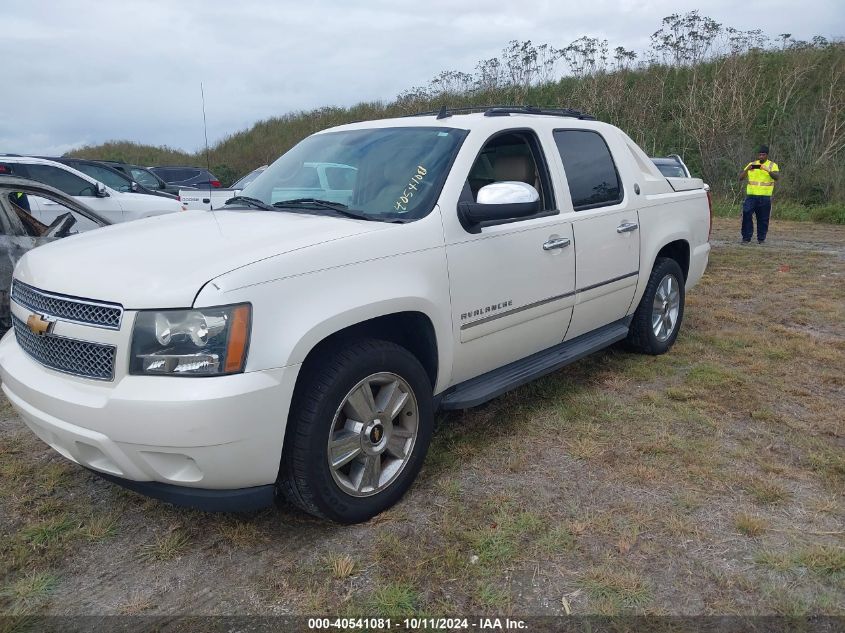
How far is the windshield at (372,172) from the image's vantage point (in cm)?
321

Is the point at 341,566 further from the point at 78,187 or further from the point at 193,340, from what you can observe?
the point at 78,187

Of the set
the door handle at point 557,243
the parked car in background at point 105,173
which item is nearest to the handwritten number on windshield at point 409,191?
the door handle at point 557,243

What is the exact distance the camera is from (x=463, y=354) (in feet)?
10.8

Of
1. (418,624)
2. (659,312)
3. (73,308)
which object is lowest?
(418,624)

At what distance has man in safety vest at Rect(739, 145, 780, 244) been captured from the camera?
12.1 meters

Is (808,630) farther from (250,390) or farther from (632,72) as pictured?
(632,72)

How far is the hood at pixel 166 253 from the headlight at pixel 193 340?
0.07 meters

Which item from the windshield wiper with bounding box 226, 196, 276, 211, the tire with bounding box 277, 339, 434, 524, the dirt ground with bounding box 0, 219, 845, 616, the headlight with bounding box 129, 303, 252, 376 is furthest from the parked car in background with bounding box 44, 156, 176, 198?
the headlight with bounding box 129, 303, 252, 376

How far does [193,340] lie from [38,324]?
0.80m

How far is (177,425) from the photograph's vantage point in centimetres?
229

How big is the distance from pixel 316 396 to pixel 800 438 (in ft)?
9.45

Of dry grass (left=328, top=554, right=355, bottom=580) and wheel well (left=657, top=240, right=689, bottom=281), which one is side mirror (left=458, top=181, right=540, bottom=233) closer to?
dry grass (left=328, top=554, right=355, bottom=580)

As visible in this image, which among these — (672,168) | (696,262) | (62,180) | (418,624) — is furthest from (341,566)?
(672,168)

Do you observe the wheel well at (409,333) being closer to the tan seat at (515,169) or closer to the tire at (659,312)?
the tan seat at (515,169)
